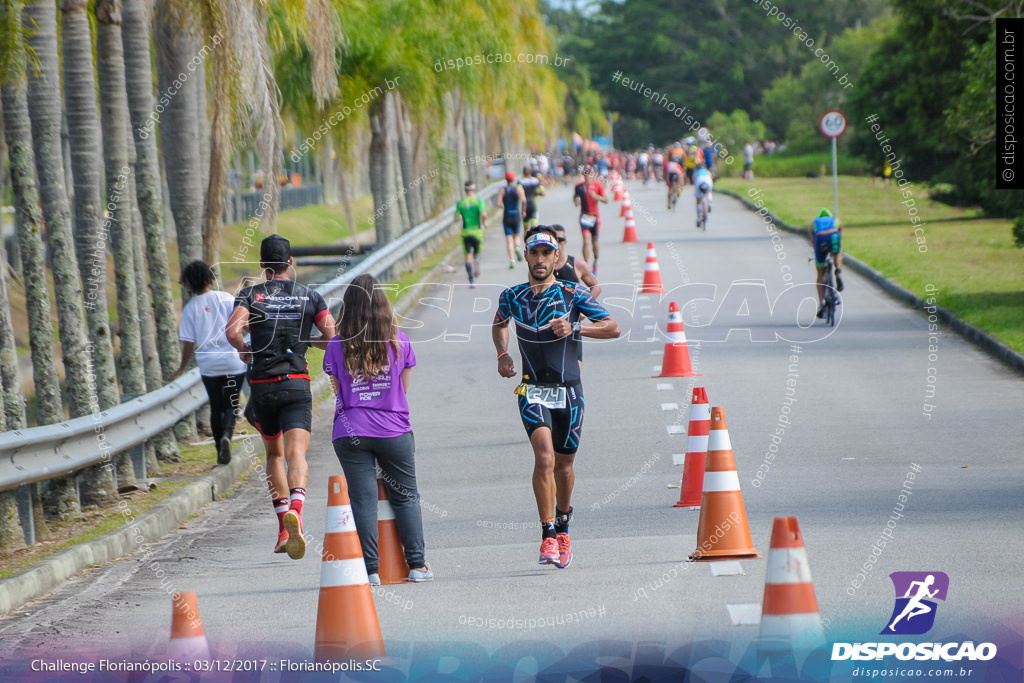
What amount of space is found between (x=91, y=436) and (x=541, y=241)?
4.05 meters

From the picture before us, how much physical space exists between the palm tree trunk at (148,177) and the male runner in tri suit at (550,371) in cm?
622

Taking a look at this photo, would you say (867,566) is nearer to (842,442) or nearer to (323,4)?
(842,442)

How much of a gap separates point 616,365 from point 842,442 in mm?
5912

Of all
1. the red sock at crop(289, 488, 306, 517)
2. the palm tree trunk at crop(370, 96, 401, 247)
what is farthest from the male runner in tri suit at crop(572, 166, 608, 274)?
the red sock at crop(289, 488, 306, 517)

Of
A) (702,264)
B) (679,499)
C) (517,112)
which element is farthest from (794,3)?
(679,499)

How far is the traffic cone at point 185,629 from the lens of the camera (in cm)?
568

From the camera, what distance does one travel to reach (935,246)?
3175 cm

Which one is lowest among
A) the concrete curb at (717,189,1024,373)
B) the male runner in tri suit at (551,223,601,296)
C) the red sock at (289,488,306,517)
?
the concrete curb at (717,189,1024,373)

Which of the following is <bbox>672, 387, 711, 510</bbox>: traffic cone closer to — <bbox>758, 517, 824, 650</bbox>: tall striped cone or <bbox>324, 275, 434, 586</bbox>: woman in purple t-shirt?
<bbox>324, 275, 434, 586</bbox>: woman in purple t-shirt

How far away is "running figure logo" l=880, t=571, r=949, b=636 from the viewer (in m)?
6.92

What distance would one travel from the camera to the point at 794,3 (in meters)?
96.2

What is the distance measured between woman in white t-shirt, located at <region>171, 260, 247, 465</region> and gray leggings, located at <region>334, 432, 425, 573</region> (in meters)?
3.87

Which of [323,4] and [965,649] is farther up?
[323,4]

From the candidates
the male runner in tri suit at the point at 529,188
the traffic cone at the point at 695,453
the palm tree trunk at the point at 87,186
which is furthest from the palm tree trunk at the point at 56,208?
the male runner in tri suit at the point at 529,188
